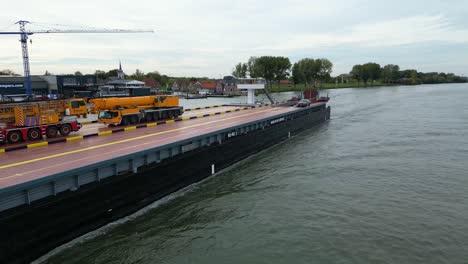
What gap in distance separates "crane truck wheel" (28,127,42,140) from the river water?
38.9 ft

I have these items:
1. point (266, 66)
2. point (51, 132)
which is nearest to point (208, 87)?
point (266, 66)

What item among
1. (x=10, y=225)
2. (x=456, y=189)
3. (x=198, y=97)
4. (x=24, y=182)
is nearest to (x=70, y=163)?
(x=24, y=182)

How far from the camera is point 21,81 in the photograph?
315 ft

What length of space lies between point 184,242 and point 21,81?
104 metres

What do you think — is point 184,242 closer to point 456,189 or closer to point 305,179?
point 305,179

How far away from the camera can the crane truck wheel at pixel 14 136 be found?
2242 centimetres

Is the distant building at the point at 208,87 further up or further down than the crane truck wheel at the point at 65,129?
further up

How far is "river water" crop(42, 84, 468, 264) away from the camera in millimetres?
14805

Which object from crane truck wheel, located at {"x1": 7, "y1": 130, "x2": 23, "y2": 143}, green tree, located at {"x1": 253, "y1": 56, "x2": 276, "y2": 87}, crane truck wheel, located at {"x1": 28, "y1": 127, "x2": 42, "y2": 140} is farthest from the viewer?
green tree, located at {"x1": 253, "y1": 56, "x2": 276, "y2": 87}

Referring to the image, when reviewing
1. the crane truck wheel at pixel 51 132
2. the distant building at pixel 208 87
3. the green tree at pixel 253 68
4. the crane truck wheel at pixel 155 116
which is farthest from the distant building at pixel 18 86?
the green tree at pixel 253 68

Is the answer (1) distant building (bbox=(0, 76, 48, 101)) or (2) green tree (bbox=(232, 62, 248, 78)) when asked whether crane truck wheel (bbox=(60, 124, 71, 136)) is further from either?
(2) green tree (bbox=(232, 62, 248, 78))

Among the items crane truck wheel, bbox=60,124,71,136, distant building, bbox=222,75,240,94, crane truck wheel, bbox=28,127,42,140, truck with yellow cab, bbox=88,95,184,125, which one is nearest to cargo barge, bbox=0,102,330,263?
crane truck wheel, bbox=60,124,71,136

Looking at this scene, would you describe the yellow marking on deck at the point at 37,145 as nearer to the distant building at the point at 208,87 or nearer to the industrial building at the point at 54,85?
the industrial building at the point at 54,85

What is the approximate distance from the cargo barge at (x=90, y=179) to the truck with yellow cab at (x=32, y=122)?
2.90 metres
